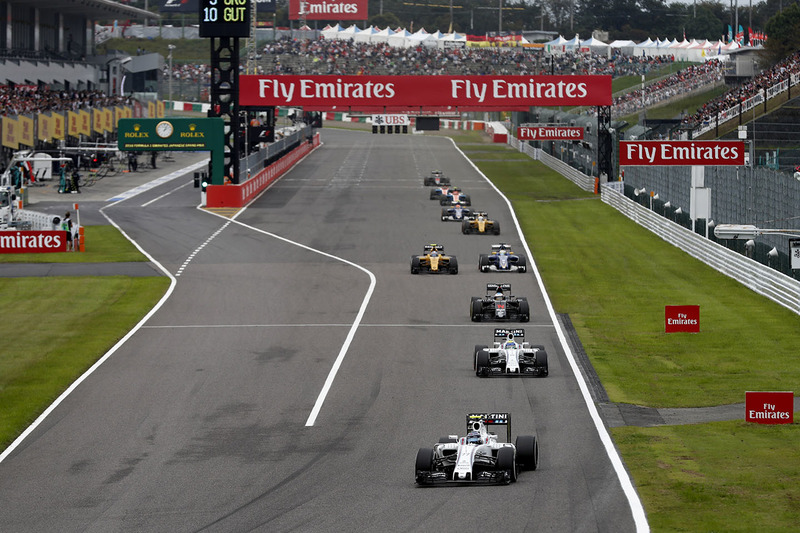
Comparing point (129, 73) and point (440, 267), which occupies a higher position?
point (129, 73)

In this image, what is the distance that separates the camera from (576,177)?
7300cm

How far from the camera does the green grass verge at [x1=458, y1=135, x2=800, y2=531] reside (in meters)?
16.0

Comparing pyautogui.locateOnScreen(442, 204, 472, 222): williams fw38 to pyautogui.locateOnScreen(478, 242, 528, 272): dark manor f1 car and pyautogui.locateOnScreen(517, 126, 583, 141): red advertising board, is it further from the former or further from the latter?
pyautogui.locateOnScreen(517, 126, 583, 141): red advertising board

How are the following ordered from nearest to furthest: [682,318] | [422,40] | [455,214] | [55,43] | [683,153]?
[682,318], [683,153], [455,214], [55,43], [422,40]

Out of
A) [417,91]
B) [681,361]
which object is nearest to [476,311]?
[681,361]

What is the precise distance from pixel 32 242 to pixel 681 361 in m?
27.7

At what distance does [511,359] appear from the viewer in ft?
80.1

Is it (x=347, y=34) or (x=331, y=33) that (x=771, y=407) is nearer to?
(x=347, y=34)

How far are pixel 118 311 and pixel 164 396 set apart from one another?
36.6 feet

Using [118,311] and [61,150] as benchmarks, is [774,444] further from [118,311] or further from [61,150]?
[61,150]

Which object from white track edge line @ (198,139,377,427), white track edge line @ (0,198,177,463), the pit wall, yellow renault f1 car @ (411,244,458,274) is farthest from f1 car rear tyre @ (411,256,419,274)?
the pit wall

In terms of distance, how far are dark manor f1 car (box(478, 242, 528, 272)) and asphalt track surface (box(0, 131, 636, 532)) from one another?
377mm

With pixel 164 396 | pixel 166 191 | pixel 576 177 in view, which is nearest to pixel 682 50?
pixel 576 177

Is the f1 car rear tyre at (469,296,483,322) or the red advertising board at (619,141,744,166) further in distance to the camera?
the red advertising board at (619,141,744,166)
